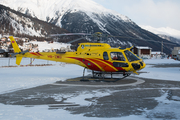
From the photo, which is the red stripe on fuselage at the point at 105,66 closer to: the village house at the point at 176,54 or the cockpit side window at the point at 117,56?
the cockpit side window at the point at 117,56

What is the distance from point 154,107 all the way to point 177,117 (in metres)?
1.02

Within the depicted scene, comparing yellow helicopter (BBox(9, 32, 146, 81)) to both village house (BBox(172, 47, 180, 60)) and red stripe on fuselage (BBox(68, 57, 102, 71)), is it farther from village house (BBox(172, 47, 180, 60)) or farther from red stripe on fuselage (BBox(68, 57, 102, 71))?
village house (BBox(172, 47, 180, 60))

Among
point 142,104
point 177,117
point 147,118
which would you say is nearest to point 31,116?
point 147,118

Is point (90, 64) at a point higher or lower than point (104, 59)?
lower

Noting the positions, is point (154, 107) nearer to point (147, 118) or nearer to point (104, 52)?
point (147, 118)

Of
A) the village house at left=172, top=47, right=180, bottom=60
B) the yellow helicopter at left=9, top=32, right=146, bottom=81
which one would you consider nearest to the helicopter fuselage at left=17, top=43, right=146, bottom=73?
the yellow helicopter at left=9, top=32, right=146, bottom=81

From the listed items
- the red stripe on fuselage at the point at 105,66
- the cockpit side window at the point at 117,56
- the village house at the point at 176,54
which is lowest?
the red stripe on fuselage at the point at 105,66

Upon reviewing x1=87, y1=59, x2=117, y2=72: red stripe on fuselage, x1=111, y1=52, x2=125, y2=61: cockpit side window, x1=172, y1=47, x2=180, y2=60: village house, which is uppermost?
x1=172, y1=47, x2=180, y2=60: village house

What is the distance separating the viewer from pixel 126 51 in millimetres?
12781

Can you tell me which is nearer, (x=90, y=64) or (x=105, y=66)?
(x=105, y=66)

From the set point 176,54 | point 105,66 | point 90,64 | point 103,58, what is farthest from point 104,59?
point 176,54

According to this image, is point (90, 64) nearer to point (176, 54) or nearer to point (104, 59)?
point (104, 59)

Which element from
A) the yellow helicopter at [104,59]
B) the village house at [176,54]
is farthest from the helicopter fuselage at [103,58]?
the village house at [176,54]

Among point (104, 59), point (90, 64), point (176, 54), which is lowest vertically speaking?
point (90, 64)
